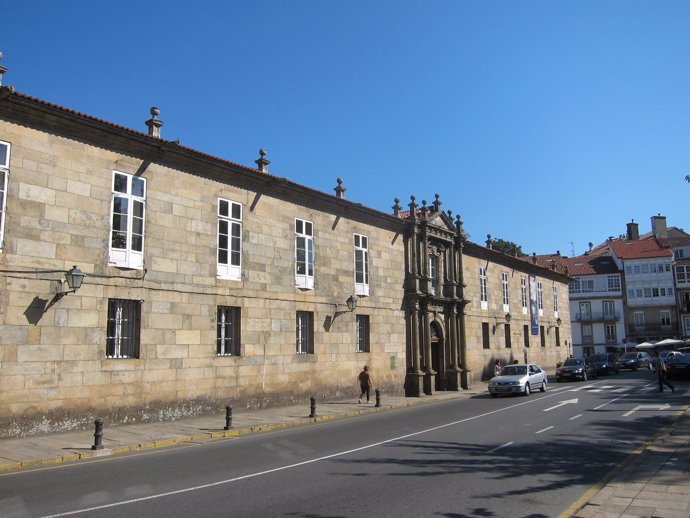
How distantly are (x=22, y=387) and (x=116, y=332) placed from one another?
9.15 feet

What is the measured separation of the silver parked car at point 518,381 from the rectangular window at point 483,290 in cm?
894

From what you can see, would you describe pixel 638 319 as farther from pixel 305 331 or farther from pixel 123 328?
pixel 123 328

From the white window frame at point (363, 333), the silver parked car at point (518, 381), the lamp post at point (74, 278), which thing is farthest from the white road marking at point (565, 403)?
the lamp post at point (74, 278)

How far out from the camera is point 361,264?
81.3ft

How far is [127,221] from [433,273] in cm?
1754

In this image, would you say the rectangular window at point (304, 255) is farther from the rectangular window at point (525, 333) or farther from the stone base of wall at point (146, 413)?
the rectangular window at point (525, 333)

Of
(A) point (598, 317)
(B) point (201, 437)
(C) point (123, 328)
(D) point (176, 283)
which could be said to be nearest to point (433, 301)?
(D) point (176, 283)

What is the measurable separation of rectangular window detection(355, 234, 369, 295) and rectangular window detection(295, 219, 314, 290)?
9.69 feet

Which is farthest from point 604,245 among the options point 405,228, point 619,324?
point 405,228

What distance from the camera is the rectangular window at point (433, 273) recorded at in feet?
95.4

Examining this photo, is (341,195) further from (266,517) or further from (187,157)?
(266,517)

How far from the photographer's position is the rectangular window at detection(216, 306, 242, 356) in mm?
18422

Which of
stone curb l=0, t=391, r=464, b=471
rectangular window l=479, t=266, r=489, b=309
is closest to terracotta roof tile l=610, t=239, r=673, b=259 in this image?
rectangular window l=479, t=266, r=489, b=309

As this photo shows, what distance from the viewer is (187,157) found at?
17.7 m
